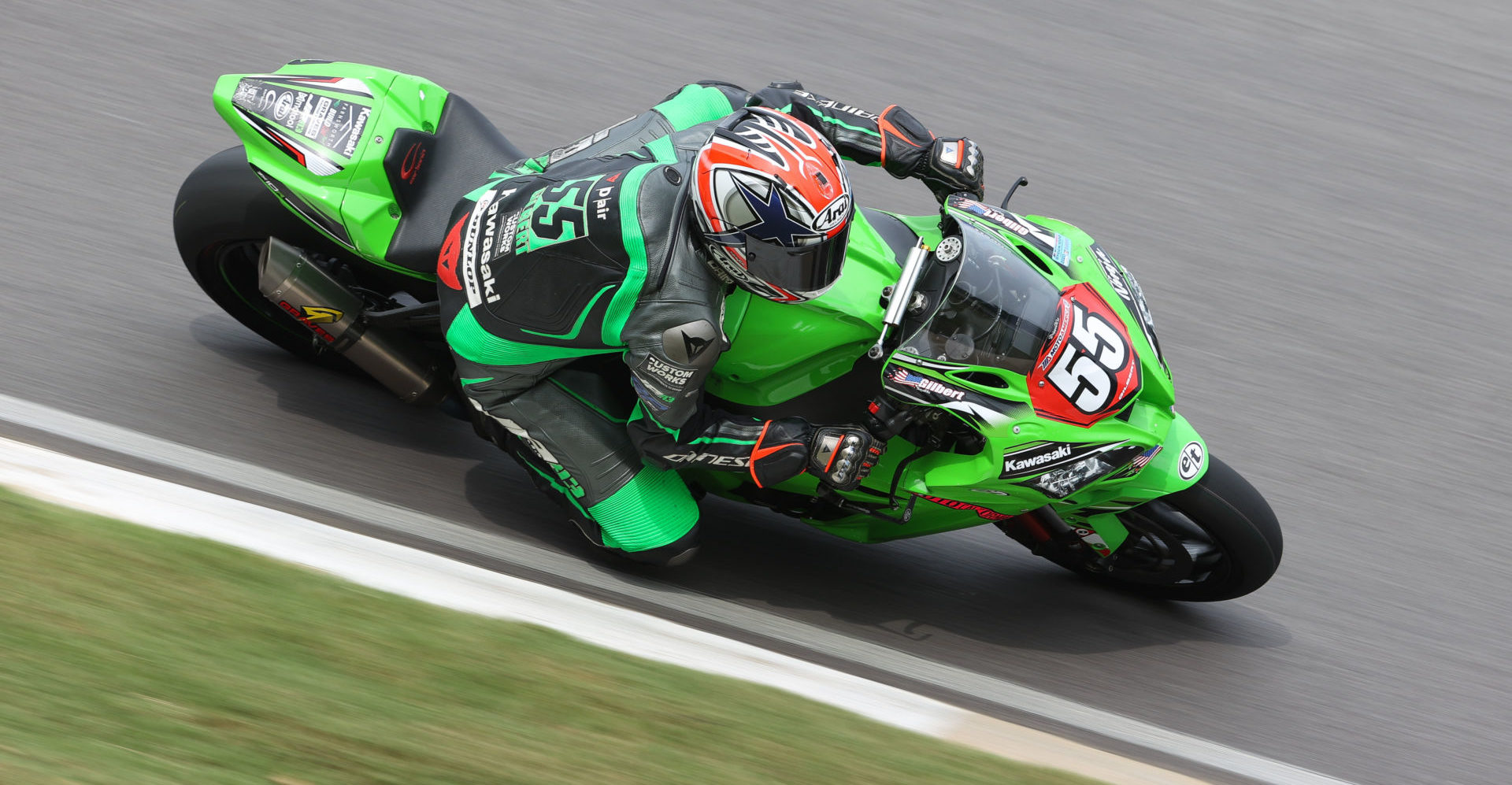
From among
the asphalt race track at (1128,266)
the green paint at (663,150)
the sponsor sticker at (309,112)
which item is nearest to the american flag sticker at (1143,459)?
the asphalt race track at (1128,266)

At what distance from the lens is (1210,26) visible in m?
7.62

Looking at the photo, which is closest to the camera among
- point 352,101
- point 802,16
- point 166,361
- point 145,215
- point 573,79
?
point 352,101

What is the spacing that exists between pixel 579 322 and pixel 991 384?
1229mm

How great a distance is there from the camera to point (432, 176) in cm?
446

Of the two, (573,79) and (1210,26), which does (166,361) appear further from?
(1210,26)

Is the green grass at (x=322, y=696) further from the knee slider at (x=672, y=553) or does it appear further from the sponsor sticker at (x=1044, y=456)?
the sponsor sticker at (x=1044, y=456)

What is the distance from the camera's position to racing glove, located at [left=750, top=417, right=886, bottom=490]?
385 cm

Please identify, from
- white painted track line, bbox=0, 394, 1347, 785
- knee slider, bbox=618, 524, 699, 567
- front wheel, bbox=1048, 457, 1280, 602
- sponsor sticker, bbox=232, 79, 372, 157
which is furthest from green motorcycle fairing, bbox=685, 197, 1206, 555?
sponsor sticker, bbox=232, 79, 372, 157

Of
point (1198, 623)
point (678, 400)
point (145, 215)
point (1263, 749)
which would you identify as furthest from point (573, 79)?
point (1263, 749)

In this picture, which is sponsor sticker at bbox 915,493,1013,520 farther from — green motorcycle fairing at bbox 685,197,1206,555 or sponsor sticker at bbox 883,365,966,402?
sponsor sticker at bbox 883,365,966,402

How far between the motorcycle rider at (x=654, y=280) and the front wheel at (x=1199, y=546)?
1.03 meters

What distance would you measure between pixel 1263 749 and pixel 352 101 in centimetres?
362

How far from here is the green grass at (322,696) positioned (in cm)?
298

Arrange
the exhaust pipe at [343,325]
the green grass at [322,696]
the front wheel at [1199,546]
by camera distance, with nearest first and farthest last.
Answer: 1. the green grass at [322,696]
2. the front wheel at [1199,546]
3. the exhaust pipe at [343,325]
